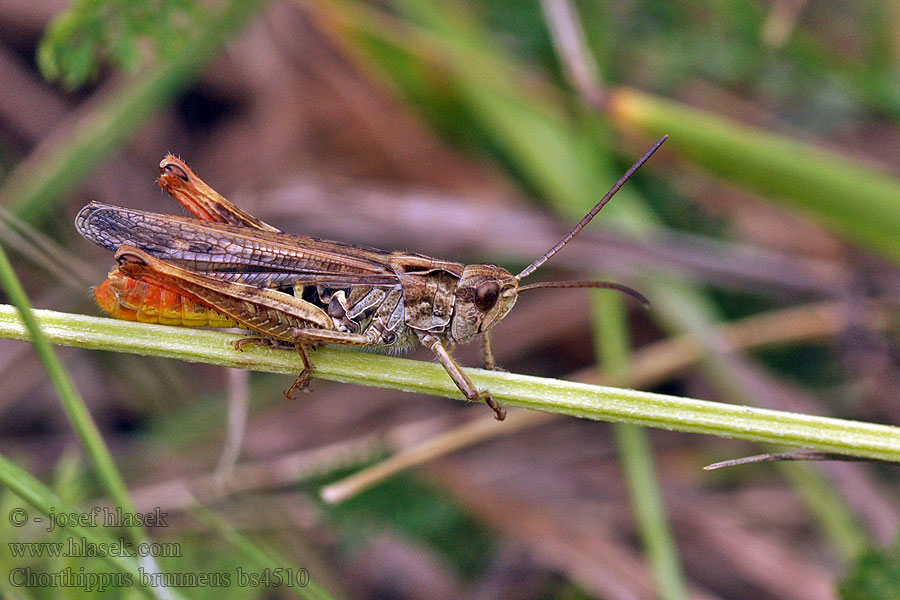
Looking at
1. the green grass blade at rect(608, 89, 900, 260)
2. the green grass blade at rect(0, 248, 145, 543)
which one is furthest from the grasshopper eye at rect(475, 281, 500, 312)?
the green grass blade at rect(608, 89, 900, 260)

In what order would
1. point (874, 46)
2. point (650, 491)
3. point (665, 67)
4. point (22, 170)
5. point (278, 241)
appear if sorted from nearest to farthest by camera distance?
1. point (278, 241)
2. point (650, 491)
3. point (22, 170)
4. point (665, 67)
5. point (874, 46)

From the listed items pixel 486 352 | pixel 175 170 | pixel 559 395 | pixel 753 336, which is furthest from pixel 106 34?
pixel 753 336

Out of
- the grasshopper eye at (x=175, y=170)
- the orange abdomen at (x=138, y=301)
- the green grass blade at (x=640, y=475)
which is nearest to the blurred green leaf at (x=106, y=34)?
the grasshopper eye at (x=175, y=170)

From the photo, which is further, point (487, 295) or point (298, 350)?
point (487, 295)

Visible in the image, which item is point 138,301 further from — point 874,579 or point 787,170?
point 787,170

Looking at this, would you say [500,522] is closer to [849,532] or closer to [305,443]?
[305,443]

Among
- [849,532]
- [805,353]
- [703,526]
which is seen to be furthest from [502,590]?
[805,353]

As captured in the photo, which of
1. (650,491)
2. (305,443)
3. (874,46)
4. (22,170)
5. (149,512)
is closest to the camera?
(650,491)
